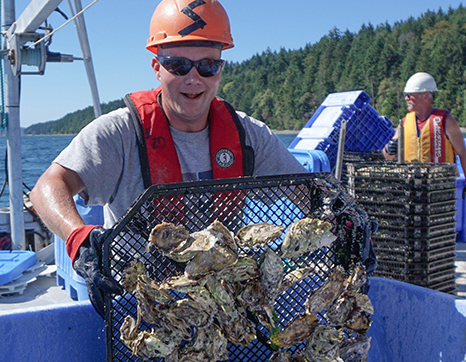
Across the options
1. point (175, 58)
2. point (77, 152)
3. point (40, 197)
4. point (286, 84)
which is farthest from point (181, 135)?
point (286, 84)

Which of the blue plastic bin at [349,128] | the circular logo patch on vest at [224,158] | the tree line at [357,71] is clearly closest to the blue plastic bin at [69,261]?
the circular logo patch on vest at [224,158]

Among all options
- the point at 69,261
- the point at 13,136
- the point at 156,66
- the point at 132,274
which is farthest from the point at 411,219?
the point at 13,136

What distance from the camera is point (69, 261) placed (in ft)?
13.2

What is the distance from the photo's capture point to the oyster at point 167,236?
109cm

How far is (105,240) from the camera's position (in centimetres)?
110

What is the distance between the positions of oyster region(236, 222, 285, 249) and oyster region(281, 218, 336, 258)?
46 millimetres

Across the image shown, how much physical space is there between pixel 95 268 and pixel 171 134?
95 centimetres

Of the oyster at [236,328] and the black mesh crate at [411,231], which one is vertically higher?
the oyster at [236,328]

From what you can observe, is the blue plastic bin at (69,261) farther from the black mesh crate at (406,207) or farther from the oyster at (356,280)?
the oyster at (356,280)

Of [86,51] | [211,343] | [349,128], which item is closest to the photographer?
[211,343]

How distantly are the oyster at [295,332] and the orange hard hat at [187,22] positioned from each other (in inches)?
44.8

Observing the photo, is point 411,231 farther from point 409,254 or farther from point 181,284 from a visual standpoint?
point 181,284

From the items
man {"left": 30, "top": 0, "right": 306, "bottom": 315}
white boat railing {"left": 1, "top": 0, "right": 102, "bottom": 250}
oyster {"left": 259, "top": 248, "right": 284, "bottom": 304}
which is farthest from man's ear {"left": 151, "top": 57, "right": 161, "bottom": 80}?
white boat railing {"left": 1, "top": 0, "right": 102, "bottom": 250}

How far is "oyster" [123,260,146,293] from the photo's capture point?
1128 mm
